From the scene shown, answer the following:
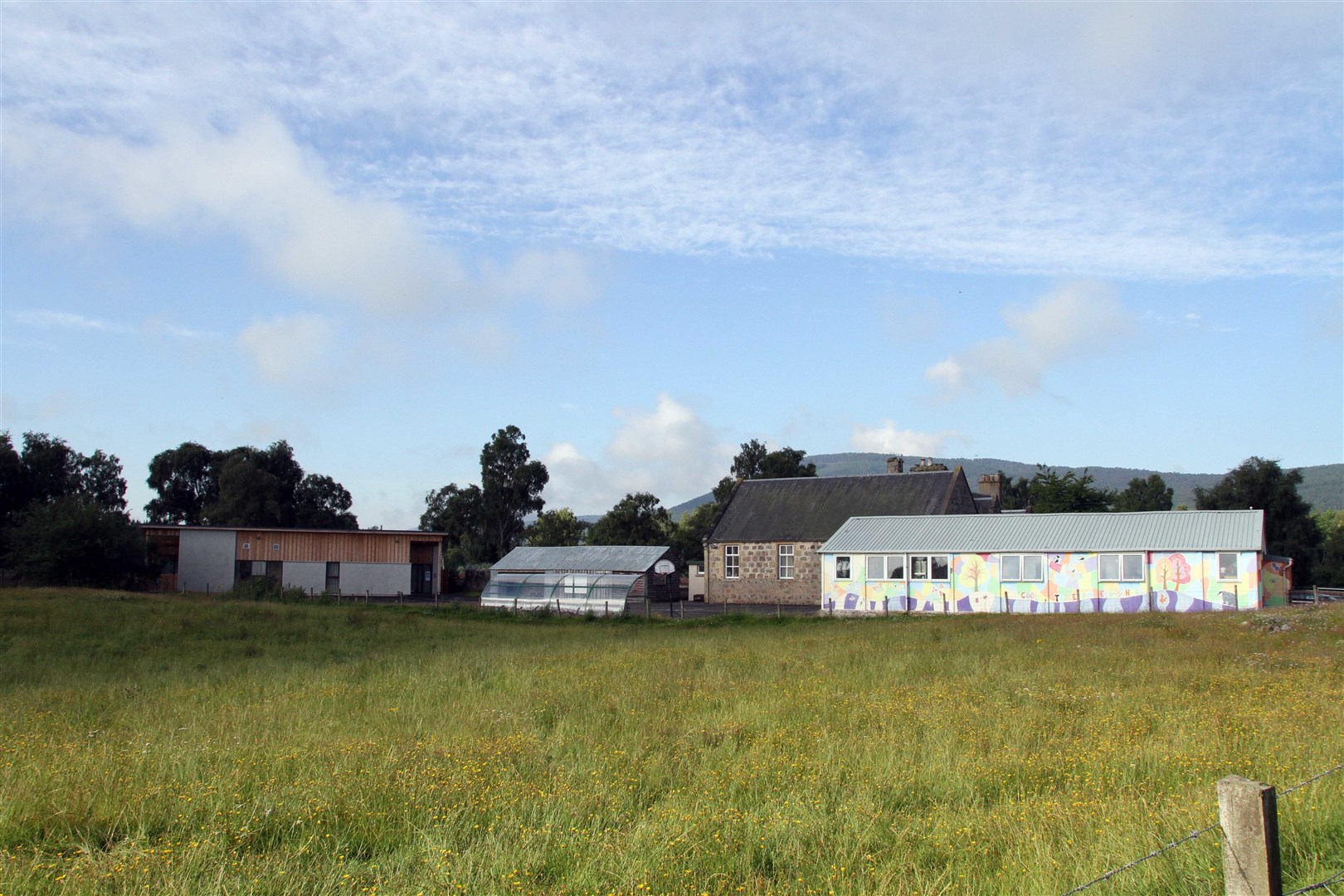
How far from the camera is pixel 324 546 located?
54.3m

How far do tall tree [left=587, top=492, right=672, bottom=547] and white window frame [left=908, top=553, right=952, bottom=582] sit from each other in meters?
38.7

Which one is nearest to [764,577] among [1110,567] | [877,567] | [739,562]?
[739,562]

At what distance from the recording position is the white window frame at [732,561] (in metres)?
51.6

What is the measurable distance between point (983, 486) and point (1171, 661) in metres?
41.4

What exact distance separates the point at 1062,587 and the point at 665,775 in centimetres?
3071

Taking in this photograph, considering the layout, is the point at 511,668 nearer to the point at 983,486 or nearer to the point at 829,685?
the point at 829,685

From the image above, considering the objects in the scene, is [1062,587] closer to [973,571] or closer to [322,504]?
[973,571]

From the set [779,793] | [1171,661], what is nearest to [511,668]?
[779,793]

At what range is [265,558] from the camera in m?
53.5

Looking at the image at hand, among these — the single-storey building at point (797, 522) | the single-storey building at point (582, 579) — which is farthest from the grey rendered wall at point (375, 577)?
the single-storey building at point (797, 522)

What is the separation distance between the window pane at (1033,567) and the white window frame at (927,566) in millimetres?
2728

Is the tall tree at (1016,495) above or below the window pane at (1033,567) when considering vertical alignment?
above

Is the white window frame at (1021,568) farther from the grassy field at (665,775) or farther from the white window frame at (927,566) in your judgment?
the grassy field at (665,775)

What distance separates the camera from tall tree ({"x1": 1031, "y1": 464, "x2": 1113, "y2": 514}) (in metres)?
64.3
